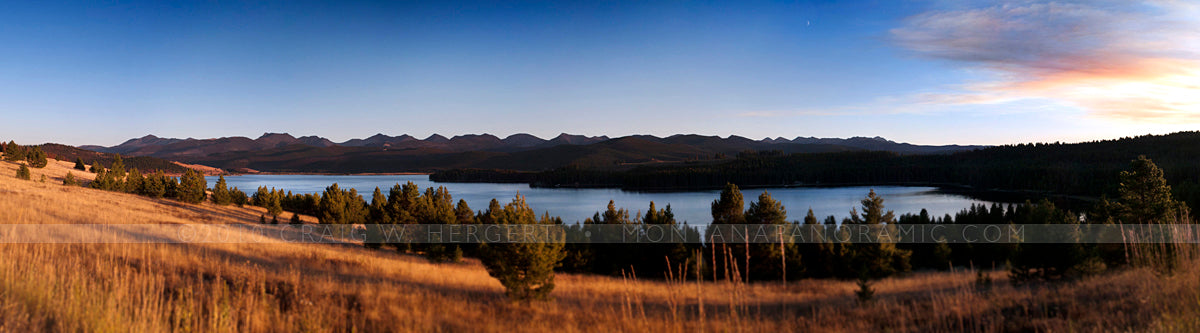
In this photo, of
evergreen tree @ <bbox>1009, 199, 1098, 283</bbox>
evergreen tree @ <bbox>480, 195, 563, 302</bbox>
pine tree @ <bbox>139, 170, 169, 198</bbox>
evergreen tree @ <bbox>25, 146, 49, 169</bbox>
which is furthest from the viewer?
evergreen tree @ <bbox>25, 146, 49, 169</bbox>

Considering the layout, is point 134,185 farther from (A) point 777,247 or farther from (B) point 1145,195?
(B) point 1145,195

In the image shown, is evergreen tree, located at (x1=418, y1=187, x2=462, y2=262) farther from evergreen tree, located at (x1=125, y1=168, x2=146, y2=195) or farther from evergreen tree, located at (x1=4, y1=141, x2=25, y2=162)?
evergreen tree, located at (x1=4, y1=141, x2=25, y2=162)

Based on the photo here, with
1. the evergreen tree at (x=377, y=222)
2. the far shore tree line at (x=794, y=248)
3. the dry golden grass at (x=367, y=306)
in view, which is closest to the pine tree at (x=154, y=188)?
the evergreen tree at (x=377, y=222)

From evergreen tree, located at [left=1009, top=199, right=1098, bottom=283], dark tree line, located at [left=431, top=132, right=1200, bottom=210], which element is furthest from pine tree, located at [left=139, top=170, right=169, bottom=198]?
dark tree line, located at [left=431, top=132, right=1200, bottom=210]

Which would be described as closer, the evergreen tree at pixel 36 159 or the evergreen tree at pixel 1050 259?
the evergreen tree at pixel 1050 259

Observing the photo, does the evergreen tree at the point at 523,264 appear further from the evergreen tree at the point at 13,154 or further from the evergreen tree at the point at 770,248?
the evergreen tree at the point at 13,154

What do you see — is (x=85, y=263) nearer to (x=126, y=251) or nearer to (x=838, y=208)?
(x=126, y=251)

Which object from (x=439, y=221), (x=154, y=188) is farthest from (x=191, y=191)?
(x=439, y=221)

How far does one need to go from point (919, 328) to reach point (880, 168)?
553 feet

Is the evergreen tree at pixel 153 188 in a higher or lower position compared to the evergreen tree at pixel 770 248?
higher

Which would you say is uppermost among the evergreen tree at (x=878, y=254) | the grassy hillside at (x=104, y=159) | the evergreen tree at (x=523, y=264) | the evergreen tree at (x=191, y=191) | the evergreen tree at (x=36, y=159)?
the grassy hillside at (x=104, y=159)

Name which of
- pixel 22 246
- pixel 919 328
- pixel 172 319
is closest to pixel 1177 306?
pixel 919 328

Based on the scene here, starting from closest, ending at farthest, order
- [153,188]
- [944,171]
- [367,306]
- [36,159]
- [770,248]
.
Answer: [367,306] → [770,248] → [153,188] → [36,159] → [944,171]

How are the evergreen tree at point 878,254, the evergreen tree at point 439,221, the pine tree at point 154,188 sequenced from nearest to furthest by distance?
the evergreen tree at point 878,254, the evergreen tree at point 439,221, the pine tree at point 154,188
